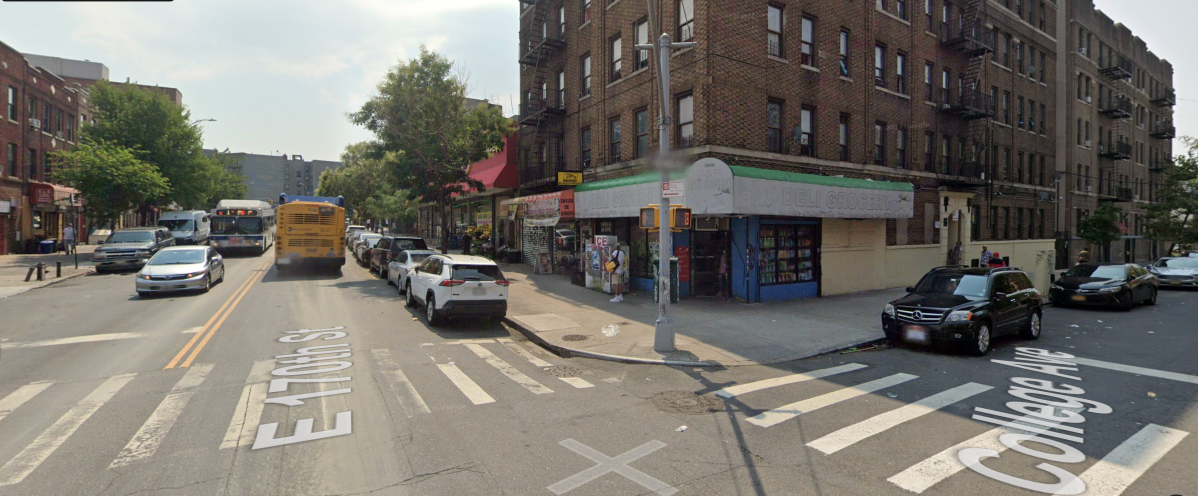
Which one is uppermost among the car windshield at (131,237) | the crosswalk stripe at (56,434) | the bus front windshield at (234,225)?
the bus front windshield at (234,225)

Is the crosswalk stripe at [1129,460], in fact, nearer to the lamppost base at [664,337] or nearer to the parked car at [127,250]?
the lamppost base at [664,337]

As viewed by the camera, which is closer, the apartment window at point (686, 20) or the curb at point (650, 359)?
the curb at point (650, 359)

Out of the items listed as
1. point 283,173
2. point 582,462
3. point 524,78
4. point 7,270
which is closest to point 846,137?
point 524,78

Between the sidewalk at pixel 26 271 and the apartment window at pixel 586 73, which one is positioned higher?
the apartment window at pixel 586 73

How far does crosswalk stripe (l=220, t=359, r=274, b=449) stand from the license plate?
1022cm

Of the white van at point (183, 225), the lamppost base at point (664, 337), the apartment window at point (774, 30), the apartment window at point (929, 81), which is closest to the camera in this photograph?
the lamppost base at point (664, 337)

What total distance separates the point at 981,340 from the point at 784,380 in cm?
441

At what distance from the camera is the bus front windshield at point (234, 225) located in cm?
2903

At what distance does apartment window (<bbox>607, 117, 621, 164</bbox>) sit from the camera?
19.3m

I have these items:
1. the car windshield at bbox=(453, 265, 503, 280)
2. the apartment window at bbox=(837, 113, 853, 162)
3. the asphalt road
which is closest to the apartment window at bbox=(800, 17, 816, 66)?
the apartment window at bbox=(837, 113, 853, 162)

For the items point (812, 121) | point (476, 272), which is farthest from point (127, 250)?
point (812, 121)

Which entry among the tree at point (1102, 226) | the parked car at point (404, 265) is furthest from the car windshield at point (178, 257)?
the tree at point (1102, 226)

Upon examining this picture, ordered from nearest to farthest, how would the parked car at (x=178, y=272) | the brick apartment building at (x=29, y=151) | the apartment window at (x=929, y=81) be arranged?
the parked car at (x=178, y=272) < the apartment window at (x=929, y=81) < the brick apartment building at (x=29, y=151)

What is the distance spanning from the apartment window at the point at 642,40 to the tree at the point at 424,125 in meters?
8.86
